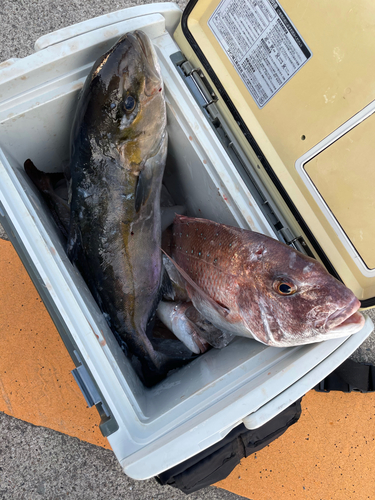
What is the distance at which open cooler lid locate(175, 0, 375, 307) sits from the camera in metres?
0.76

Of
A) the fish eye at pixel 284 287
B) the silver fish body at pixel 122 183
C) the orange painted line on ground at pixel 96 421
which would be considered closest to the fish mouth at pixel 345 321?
the fish eye at pixel 284 287

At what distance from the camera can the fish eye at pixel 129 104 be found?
3.07 feet

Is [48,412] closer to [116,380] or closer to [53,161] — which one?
[116,380]

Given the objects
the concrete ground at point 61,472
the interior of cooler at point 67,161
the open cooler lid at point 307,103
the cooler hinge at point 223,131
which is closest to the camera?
the open cooler lid at point 307,103

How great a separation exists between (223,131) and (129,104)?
1.16ft

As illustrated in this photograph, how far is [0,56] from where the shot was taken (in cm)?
170

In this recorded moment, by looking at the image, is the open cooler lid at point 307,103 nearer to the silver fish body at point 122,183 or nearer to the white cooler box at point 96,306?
the white cooler box at point 96,306

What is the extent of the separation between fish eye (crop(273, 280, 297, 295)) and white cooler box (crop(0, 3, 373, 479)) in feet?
0.57

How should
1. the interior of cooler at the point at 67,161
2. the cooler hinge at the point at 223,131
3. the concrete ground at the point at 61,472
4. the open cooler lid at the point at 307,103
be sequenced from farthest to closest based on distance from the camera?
the concrete ground at the point at 61,472 < the cooler hinge at the point at 223,131 < the interior of cooler at the point at 67,161 < the open cooler lid at the point at 307,103

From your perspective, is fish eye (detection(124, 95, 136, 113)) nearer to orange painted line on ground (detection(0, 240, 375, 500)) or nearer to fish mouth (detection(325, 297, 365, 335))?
fish mouth (detection(325, 297, 365, 335))

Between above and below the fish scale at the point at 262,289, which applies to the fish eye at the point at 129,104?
above

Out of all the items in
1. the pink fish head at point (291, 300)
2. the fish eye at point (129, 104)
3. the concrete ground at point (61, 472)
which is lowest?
the concrete ground at point (61, 472)

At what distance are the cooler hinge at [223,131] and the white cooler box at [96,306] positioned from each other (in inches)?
1.6

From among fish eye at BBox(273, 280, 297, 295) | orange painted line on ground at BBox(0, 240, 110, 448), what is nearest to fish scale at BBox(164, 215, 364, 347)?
fish eye at BBox(273, 280, 297, 295)
